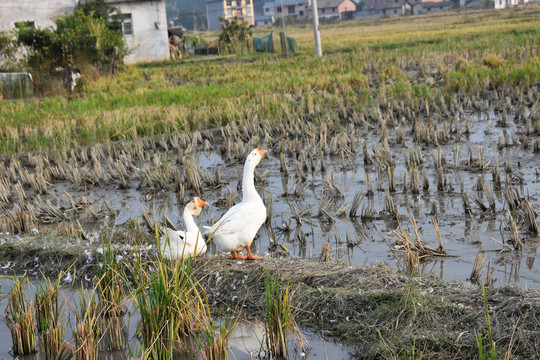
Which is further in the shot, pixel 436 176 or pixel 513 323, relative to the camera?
pixel 436 176

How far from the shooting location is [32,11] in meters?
26.6

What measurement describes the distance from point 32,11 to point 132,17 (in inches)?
161

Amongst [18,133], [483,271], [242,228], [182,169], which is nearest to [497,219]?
[483,271]

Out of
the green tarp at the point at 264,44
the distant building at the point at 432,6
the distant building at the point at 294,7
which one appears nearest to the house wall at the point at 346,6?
the distant building at the point at 294,7

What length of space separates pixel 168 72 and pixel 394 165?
15843 millimetres

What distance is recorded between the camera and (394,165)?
884cm

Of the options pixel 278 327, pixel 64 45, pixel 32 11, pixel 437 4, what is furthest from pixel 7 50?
pixel 437 4

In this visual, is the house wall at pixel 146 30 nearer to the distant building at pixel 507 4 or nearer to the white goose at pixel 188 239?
the white goose at pixel 188 239

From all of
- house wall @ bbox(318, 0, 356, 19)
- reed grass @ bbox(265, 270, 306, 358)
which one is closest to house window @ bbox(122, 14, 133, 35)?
reed grass @ bbox(265, 270, 306, 358)

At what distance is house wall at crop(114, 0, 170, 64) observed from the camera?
2850 centimetres

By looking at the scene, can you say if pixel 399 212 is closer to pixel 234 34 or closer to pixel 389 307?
pixel 389 307

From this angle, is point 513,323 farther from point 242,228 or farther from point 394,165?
point 394,165

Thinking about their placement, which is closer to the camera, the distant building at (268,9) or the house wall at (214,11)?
the house wall at (214,11)

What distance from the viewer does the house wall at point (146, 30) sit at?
28.5 m
